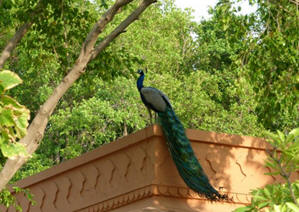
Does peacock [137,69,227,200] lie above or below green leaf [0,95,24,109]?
above

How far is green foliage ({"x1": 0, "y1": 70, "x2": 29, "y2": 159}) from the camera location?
10.1ft

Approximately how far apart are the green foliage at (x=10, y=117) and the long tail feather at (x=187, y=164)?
4461mm

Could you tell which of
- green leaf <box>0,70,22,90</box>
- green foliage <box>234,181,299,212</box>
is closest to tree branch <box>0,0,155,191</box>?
green foliage <box>234,181,299,212</box>

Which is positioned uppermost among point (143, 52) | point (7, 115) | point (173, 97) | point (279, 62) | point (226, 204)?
point (143, 52)

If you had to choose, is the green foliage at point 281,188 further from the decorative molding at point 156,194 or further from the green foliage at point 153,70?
the green foliage at point 153,70

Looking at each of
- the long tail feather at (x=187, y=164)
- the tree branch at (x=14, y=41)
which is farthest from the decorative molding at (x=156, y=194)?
the tree branch at (x=14, y=41)

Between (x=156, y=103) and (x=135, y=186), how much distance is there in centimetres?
Result: 99

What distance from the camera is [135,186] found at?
311 inches

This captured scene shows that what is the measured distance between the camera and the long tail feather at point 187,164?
7562mm

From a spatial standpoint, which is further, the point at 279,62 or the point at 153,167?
the point at 279,62

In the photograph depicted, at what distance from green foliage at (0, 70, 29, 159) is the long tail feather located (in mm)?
4461

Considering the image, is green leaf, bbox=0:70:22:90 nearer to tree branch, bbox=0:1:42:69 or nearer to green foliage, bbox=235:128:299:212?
green foliage, bbox=235:128:299:212

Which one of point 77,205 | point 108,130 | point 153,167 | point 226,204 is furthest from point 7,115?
point 108,130

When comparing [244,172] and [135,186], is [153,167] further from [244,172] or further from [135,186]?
[244,172]
